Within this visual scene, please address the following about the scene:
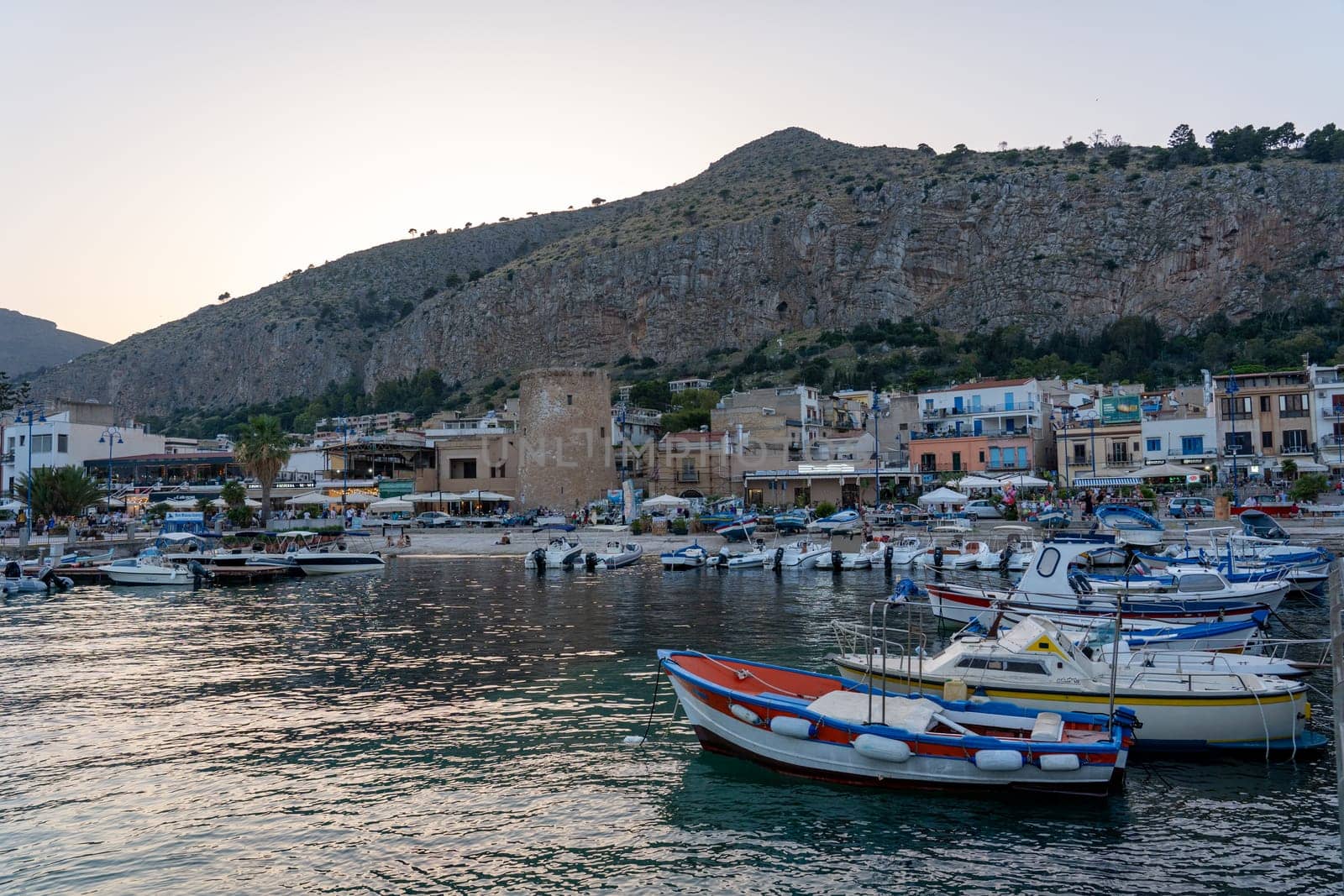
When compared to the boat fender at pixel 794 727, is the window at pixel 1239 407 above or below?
above

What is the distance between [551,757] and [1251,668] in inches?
450

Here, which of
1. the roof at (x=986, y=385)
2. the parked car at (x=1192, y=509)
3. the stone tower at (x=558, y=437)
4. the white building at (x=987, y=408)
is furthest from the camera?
the stone tower at (x=558, y=437)

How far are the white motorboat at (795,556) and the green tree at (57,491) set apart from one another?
41.8m

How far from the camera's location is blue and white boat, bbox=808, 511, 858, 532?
48.4 m

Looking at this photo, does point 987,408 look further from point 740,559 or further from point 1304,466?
point 740,559

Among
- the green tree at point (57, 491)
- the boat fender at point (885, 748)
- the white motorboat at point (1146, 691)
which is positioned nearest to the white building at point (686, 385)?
the green tree at point (57, 491)

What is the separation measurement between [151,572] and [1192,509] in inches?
1948

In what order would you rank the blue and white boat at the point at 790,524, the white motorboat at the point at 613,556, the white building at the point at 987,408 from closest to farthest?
the white motorboat at the point at 613,556
the blue and white boat at the point at 790,524
the white building at the point at 987,408

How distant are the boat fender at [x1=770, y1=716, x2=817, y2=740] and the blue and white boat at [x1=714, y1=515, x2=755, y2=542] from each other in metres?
34.7

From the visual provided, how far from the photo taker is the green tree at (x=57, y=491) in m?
53.6

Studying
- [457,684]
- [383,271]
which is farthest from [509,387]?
[457,684]

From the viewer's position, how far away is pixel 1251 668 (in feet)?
49.6

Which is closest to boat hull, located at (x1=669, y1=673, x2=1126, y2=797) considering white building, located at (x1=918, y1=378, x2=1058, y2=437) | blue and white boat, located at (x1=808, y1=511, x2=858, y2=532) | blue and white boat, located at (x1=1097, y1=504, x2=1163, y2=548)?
blue and white boat, located at (x1=1097, y1=504, x2=1163, y2=548)

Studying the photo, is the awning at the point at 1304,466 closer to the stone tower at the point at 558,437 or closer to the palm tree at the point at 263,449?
the stone tower at the point at 558,437
